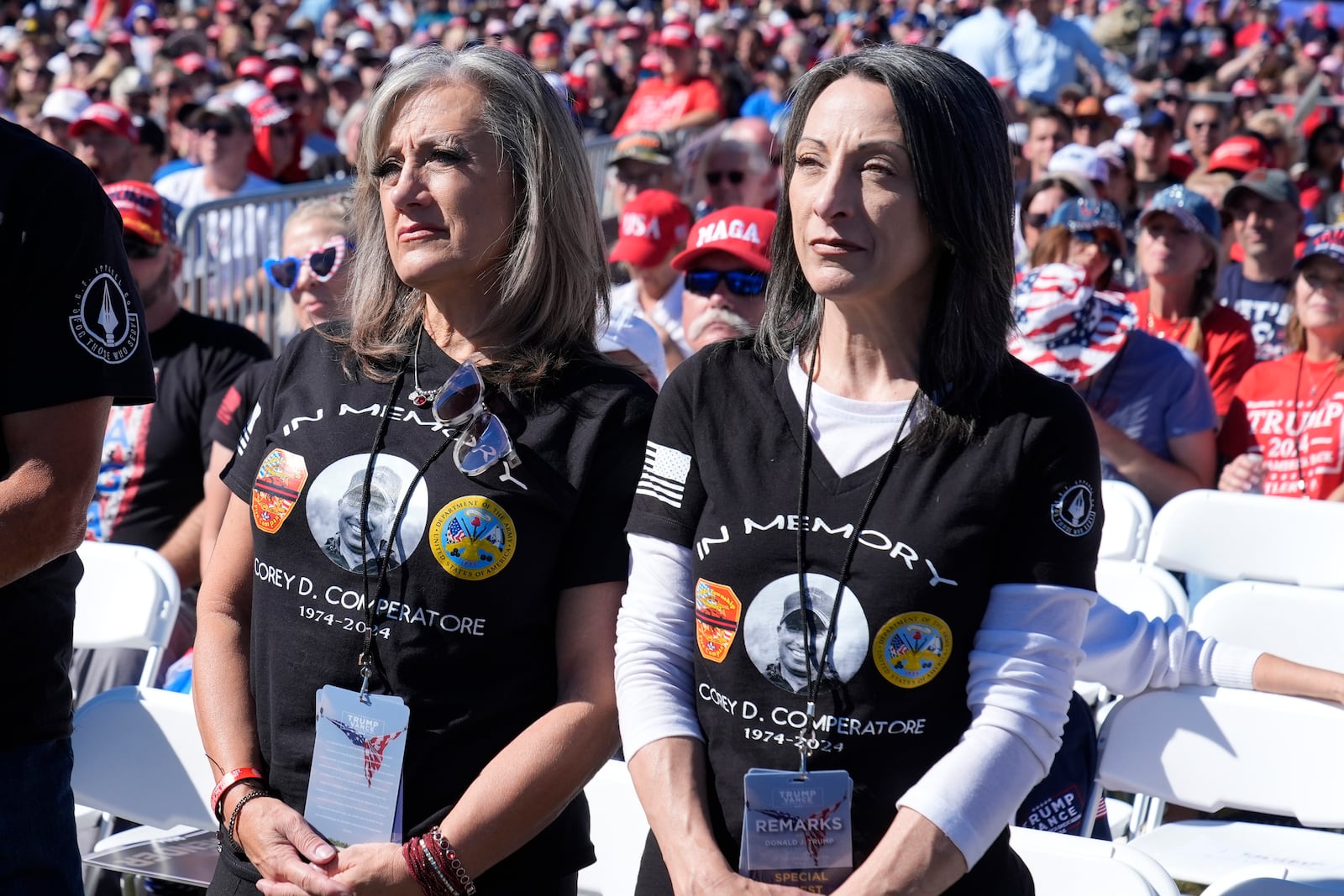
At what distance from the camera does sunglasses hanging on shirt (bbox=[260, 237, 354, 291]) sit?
13.4 feet

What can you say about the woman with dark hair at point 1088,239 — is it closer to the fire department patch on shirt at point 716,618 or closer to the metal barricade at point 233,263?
the metal barricade at point 233,263

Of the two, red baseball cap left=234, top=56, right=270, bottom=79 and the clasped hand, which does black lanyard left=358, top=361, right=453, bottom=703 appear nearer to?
the clasped hand

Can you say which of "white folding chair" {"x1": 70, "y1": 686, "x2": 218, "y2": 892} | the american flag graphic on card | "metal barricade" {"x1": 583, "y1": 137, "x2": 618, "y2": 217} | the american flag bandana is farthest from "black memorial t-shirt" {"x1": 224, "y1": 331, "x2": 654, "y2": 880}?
"metal barricade" {"x1": 583, "y1": 137, "x2": 618, "y2": 217}

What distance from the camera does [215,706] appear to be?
2174mm

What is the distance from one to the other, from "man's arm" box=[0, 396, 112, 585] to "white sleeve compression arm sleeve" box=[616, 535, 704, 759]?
72cm

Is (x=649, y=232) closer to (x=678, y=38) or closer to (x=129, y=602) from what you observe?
(x=129, y=602)

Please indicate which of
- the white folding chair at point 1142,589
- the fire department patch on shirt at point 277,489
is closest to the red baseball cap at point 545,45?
the white folding chair at point 1142,589

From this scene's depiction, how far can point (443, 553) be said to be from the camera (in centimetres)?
202

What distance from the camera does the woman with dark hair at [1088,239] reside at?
18.4 feet

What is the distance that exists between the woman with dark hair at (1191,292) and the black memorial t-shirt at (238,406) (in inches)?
128

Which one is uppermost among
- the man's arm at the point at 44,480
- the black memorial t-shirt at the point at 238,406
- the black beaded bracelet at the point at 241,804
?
the man's arm at the point at 44,480

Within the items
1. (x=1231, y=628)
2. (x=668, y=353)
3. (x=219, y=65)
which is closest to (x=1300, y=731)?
(x=1231, y=628)

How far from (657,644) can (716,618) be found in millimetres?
101

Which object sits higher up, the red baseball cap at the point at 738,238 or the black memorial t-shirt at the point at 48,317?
the black memorial t-shirt at the point at 48,317
